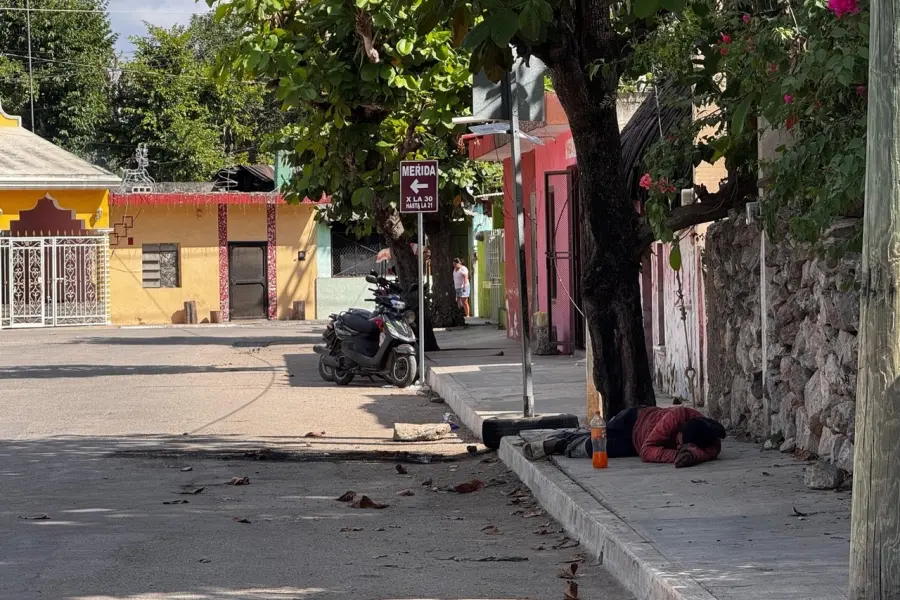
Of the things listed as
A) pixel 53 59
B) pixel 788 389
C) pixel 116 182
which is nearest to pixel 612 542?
pixel 788 389

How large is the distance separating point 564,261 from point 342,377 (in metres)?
4.42

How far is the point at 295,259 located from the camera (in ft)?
137

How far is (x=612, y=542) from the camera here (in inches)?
261

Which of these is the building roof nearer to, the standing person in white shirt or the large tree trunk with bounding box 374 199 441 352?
the standing person in white shirt

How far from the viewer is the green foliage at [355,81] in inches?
682

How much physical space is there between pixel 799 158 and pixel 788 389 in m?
2.72

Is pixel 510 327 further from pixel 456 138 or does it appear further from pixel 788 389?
pixel 788 389

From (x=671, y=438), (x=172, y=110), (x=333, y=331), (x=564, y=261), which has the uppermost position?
(x=172, y=110)

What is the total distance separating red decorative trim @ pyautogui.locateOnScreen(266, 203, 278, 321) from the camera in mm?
41500

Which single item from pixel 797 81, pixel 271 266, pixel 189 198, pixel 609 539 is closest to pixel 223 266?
pixel 271 266

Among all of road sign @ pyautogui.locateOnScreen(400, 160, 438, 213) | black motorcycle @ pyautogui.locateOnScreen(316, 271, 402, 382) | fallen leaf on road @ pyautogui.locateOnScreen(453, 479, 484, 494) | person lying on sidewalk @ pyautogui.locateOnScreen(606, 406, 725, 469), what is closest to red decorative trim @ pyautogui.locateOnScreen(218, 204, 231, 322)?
black motorcycle @ pyautogui.locateOnScreen(316, 271, 402, 382)

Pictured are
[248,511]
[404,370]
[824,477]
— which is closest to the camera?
[824,477]

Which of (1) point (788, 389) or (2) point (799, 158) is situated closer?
(2) point (799, 158)

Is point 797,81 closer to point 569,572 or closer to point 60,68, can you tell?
point 569,572
